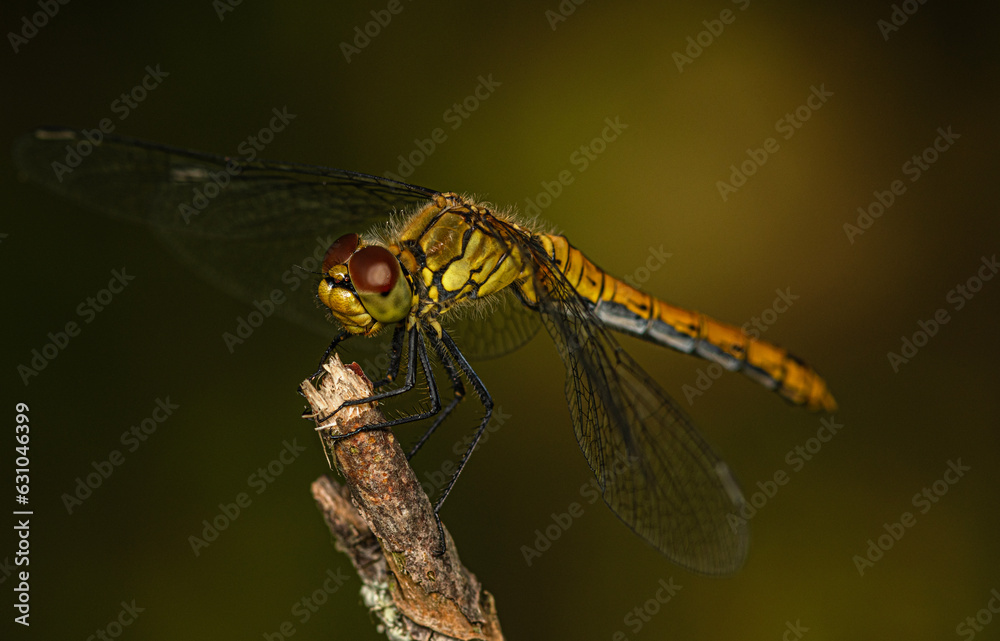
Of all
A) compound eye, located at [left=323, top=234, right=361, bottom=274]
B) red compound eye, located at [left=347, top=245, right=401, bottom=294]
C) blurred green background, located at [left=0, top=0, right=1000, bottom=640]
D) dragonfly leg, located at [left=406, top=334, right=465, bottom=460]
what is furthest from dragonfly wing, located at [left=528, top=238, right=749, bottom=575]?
blurred green background, located at [left=0, top=0, right=1000, bottom=640]

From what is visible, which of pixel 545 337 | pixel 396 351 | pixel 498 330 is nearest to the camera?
pixel 396 351

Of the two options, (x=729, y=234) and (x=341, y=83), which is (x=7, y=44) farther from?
(x=729, y=234)

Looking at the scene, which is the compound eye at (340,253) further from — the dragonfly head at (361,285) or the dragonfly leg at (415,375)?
the dragonfly leg at (415,375)

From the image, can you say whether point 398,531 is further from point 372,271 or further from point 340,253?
point 340,253

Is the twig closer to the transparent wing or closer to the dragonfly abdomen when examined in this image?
the transparent wing

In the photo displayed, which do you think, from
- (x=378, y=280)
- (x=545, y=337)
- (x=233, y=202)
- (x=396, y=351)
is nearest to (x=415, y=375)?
(x=396, y=351)

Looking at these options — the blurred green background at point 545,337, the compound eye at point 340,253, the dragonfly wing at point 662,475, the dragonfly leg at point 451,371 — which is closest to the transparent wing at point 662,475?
the dragonfly wing at point 662,475

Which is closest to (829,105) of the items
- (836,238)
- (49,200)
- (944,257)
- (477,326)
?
(836,238)
